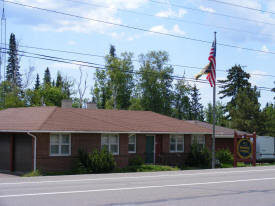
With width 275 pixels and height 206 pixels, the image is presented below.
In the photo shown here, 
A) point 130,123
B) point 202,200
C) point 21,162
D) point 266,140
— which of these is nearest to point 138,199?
point 202,200

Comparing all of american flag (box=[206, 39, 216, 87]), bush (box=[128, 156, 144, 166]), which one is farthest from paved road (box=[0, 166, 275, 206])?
american flag (box=[206, 39, 216, 87])

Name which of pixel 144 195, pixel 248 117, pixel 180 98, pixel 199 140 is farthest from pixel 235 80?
pixel 144 195

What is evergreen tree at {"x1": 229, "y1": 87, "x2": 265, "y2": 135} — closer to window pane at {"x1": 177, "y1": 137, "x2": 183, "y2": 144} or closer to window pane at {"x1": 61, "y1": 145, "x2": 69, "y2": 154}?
window pane at {"x1": 177, "y1": 137, "x2": 183, "y2": 144}

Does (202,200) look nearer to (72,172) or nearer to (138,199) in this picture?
(138,199)

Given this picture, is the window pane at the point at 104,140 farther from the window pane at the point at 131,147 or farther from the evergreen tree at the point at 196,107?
the evergreen tree at the point at 196,107

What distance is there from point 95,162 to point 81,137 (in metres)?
2.11

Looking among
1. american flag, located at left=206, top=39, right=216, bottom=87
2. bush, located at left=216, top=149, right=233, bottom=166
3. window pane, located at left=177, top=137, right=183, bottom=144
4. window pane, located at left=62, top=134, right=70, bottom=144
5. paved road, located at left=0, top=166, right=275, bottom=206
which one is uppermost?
american flag, located at left=206, top=39, right=216, bottom=87

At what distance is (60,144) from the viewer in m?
25.1

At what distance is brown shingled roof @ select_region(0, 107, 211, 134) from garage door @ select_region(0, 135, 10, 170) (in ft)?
3.47

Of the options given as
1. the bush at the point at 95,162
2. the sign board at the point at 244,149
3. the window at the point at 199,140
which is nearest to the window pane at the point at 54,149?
the bush at the point at 95,162

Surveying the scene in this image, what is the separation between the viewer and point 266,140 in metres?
37.5

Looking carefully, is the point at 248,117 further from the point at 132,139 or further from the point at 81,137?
the point at 81,137

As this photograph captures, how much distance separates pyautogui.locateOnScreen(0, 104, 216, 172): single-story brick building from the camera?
2434 cm

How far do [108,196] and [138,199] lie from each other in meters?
1.09
